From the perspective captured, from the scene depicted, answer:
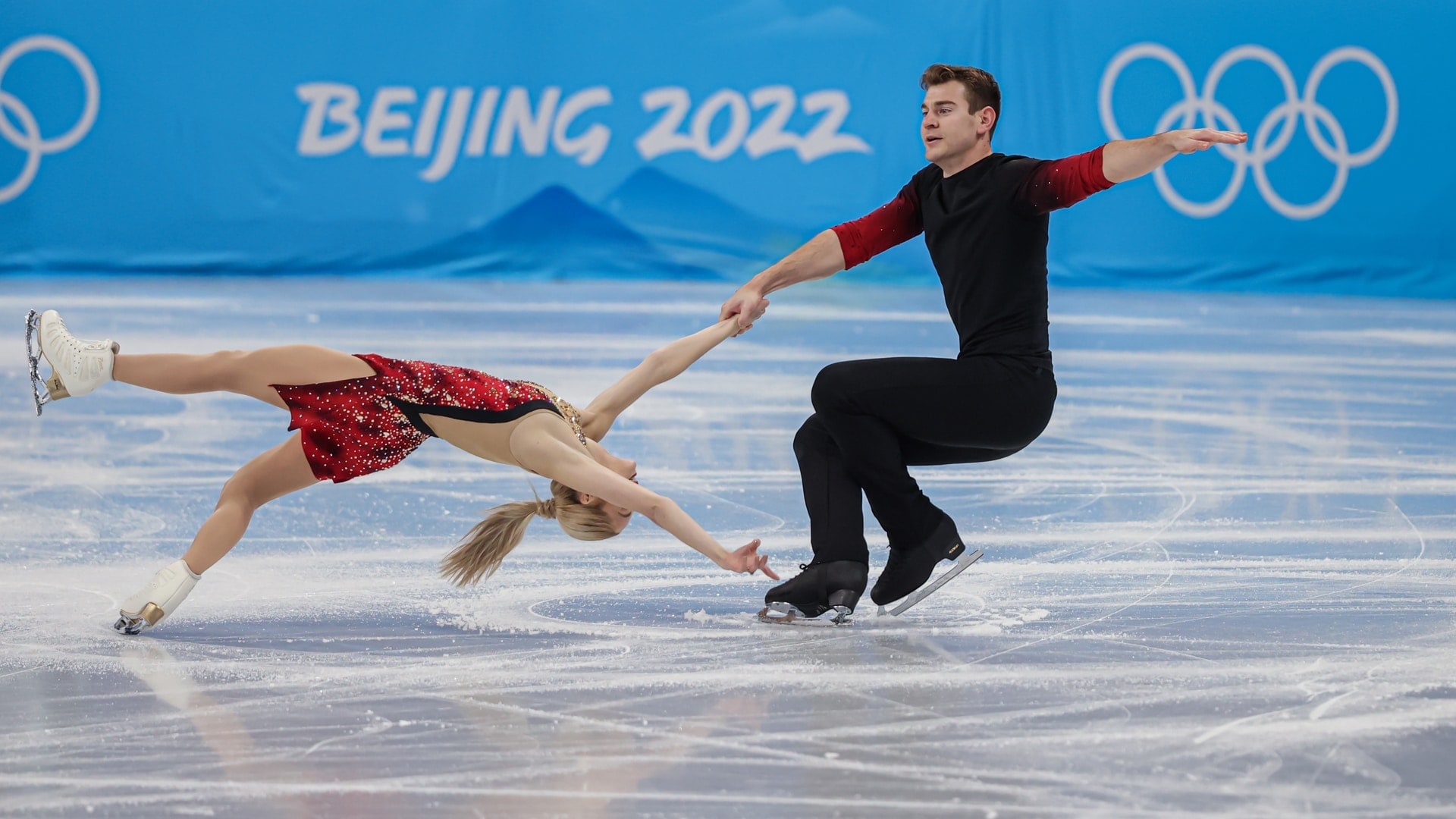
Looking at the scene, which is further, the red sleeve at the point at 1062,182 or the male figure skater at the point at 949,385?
the male figure skater at the point at 949,385

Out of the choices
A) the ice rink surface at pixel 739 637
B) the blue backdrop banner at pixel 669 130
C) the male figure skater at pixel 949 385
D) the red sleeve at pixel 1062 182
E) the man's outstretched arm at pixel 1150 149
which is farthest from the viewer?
the blue backdrop banner at pixel 669 130

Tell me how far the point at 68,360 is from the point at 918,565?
77.9 inches

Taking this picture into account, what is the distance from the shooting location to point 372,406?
350 cm

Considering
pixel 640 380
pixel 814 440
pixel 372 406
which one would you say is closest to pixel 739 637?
pixel 814 440

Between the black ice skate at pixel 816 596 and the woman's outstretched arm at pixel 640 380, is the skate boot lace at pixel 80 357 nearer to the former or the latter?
the woman's outstretched arm at pixel 640 380

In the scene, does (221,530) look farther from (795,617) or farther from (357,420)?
(795,617)

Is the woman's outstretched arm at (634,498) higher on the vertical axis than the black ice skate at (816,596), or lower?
higher

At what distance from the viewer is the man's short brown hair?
143 inches

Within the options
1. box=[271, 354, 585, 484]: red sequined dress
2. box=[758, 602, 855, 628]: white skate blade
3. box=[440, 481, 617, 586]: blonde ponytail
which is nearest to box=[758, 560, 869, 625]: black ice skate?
box=[758, 602, 855, 628]: white skate blade

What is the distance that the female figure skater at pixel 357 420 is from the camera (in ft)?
11.3

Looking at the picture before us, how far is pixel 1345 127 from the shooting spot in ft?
40.8

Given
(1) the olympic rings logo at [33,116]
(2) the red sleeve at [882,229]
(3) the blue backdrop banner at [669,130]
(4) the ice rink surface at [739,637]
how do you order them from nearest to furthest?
(4) the ice rink surface at [739,637], (2) the red sleeve at [882,229], (1) the olympic rings logo at [33,116], (3) the blue backdrop banner at [669,130]

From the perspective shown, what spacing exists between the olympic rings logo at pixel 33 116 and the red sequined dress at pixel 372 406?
9.95 metres

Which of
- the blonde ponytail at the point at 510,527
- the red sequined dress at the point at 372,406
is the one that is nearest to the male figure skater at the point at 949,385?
the blonde ponytail at the point at 510,527
